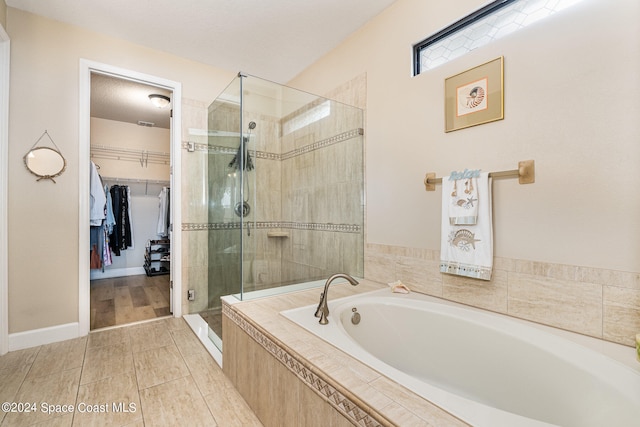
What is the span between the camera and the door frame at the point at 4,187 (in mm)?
2180

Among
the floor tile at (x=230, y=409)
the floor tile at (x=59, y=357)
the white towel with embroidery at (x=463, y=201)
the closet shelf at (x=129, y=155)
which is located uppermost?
the closet shelf at (x=129, y=155)

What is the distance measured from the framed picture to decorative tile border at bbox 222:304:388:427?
163 centimetres

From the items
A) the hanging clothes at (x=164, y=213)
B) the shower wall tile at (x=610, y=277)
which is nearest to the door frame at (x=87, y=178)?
the hanging clothes at (x=164, y=213)

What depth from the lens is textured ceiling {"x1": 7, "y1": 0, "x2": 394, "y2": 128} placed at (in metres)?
2.25

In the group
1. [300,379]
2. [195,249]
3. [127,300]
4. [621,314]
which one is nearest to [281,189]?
[195,249]

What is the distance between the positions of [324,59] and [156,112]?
2.84m

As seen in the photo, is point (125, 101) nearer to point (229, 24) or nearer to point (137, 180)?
point (137, 180)

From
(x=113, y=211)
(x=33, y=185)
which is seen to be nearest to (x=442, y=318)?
(x=33, y=185)

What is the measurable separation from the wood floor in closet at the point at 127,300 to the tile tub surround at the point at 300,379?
1.66 metres

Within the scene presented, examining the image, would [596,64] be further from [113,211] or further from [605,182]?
[113,211]

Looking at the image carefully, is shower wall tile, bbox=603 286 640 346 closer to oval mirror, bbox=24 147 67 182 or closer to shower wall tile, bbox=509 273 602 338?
shower wall tile, bbox=509 273 602 338

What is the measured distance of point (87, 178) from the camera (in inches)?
100.0

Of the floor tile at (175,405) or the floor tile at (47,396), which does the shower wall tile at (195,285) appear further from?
the floor tile at (175,405)

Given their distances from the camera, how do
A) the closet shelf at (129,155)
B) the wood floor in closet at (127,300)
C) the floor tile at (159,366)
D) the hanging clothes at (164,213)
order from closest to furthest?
the floor tile at (159,366)
the wood floor in closet at (127,300)
the closet shelf at (129,155)
the hanging clothes at (164,213)
